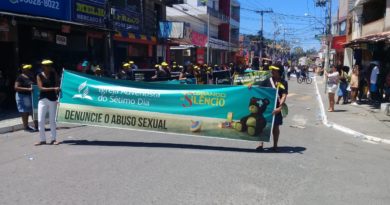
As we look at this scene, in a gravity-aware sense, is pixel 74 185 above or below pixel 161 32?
below

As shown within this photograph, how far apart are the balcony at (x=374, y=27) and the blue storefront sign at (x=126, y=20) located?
1400 cm

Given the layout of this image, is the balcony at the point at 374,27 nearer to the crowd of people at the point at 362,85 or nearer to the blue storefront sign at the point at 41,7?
the crowd of people at the point at 362,85

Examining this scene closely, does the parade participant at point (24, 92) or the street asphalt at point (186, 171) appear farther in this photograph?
the parade participant at point (24, 92)

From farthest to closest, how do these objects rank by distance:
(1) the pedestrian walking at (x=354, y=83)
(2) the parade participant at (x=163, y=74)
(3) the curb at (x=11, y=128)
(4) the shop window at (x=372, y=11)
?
(4) the shop window at (x=372, y=11)
(1) the pedestrian walking at (x=354, y=83)
(2) the parade participant at (x=163, y=74)
(3) the curb at (x=11, y=128)

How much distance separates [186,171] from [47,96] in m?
3.81

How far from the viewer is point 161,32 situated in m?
32.7

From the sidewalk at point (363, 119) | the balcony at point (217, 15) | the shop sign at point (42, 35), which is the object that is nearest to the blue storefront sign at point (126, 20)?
the shop sign at point (42, 35)

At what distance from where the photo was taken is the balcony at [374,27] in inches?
909

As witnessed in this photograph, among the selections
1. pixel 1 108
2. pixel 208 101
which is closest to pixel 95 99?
pixel 208 101

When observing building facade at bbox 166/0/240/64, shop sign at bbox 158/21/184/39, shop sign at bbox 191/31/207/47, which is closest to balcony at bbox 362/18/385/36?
shop sign at bbox 158/21/184/39

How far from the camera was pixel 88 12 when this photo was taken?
2267 centimetres

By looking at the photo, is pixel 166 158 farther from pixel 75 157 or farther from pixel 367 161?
pixel 367 161

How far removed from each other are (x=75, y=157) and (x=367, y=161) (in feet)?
17.4

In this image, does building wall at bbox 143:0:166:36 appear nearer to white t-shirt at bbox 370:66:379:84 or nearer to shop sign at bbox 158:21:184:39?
shop sign at bbox 158:21:184:39
